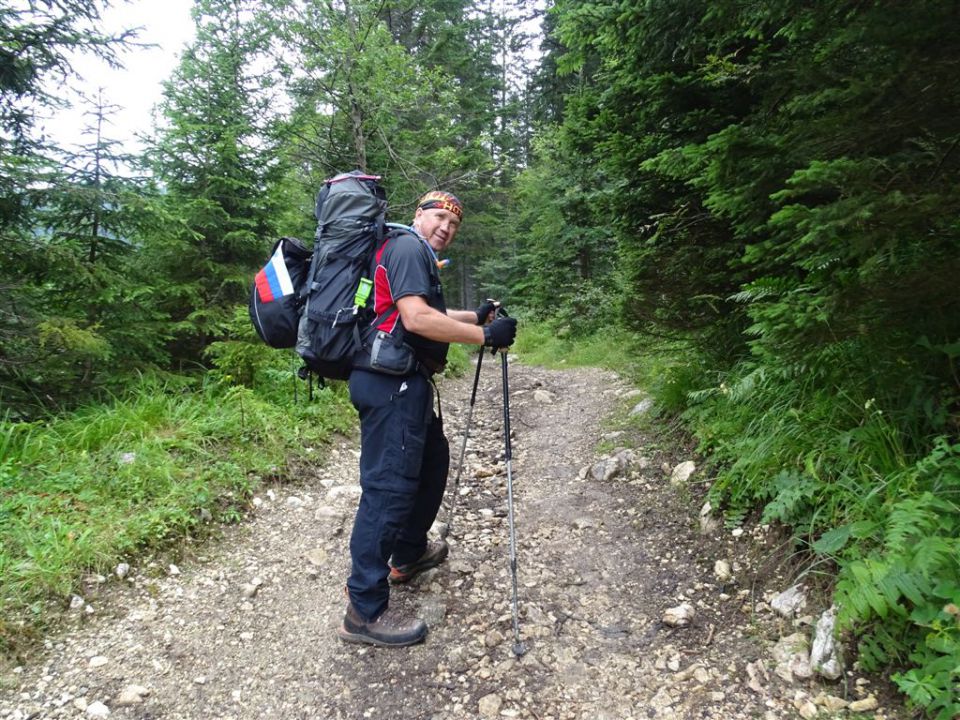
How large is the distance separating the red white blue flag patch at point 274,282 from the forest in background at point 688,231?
205cm

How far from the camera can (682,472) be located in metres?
4.46

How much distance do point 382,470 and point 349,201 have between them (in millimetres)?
1516

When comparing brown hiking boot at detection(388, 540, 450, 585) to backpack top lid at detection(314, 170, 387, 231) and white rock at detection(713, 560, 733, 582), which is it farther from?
backpack top lid at detection(314, 170, 387, 231)

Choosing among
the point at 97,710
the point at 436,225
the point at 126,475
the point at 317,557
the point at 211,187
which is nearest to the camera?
the point at 97,710

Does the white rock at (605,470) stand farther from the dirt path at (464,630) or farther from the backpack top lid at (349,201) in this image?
the backpack top lid at (349,201)

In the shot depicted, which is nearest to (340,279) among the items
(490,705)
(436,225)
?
(436,225)

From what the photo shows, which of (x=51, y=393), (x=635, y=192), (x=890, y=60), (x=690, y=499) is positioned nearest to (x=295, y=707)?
(x=690, y=499)

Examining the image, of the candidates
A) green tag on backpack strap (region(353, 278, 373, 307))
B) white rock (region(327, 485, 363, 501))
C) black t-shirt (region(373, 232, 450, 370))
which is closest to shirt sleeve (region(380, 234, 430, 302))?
black t-shirt (region(373, 232, 450, 370))

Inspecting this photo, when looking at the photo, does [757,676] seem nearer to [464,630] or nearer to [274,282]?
[464,630]

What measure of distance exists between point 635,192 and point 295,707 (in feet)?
17.4

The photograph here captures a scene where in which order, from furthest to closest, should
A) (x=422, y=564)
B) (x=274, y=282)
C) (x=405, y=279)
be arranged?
(x=422, y=564) < (x=274, y=282) < (x=405, y=279)

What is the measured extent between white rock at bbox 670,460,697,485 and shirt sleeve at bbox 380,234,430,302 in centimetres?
275

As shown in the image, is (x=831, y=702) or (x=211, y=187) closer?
(x=831, y=702)

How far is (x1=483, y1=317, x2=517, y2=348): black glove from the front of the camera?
3.23 meters
